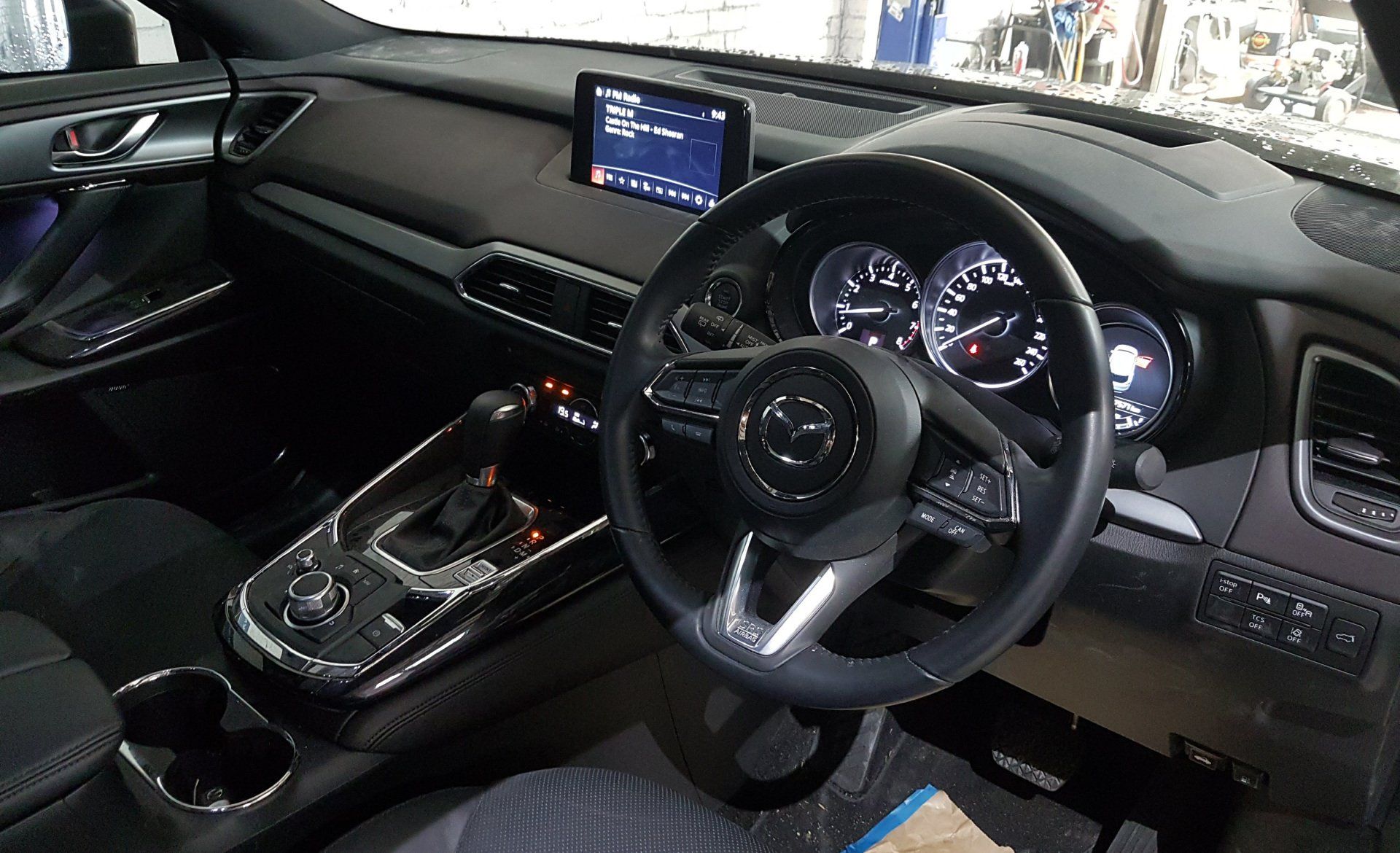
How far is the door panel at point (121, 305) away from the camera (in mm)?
1818

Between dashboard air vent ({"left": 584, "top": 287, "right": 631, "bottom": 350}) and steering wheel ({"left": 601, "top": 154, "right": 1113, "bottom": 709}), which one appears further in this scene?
dashboard air vent ({"left": 584, "top": 287, "right": 631, "bottom": 350})

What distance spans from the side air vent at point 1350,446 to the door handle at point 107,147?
188 centimetres

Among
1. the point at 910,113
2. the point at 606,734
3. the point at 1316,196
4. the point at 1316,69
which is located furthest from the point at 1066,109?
the point at 1316,69

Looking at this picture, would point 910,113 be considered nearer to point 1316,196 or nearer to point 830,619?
point 1316,196

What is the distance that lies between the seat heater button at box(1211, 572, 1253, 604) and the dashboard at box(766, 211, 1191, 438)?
168mm

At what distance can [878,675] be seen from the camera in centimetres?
90

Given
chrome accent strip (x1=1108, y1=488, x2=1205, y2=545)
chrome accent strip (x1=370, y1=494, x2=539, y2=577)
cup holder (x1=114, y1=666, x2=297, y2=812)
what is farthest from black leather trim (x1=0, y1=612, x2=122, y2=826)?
chrome accent strip (x1=1108, y1=488, x2=1205, y2=545)

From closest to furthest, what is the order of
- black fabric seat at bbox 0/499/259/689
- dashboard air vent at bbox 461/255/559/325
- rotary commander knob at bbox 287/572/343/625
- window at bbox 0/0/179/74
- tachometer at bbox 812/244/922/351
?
tachometer at bbox 812/244/922/351, rotary commander knob at bbox 287/572/343/625, black fabric seat at bbox 0/499/259/689, dashboard air vent at bbox 461/255/559/325, window at bbox 0/0/179/74

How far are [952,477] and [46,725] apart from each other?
33.2 inches

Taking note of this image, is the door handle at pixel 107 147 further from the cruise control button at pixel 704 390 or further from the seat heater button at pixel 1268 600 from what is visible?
the seat heater button at pixel 1268 600

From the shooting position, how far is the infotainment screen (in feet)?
4.55

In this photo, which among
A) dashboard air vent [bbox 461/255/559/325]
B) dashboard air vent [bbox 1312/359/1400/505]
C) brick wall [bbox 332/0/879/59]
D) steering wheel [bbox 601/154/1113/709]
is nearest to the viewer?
steering wheel [bbox 601/154/1113/709]

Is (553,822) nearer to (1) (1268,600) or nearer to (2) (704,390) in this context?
(2) (704,390)

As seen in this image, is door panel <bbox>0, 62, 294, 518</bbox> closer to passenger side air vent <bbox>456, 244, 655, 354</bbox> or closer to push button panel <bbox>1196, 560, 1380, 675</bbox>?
passenger side air vent <bbox>456, 244, 655, 354</bbox>
